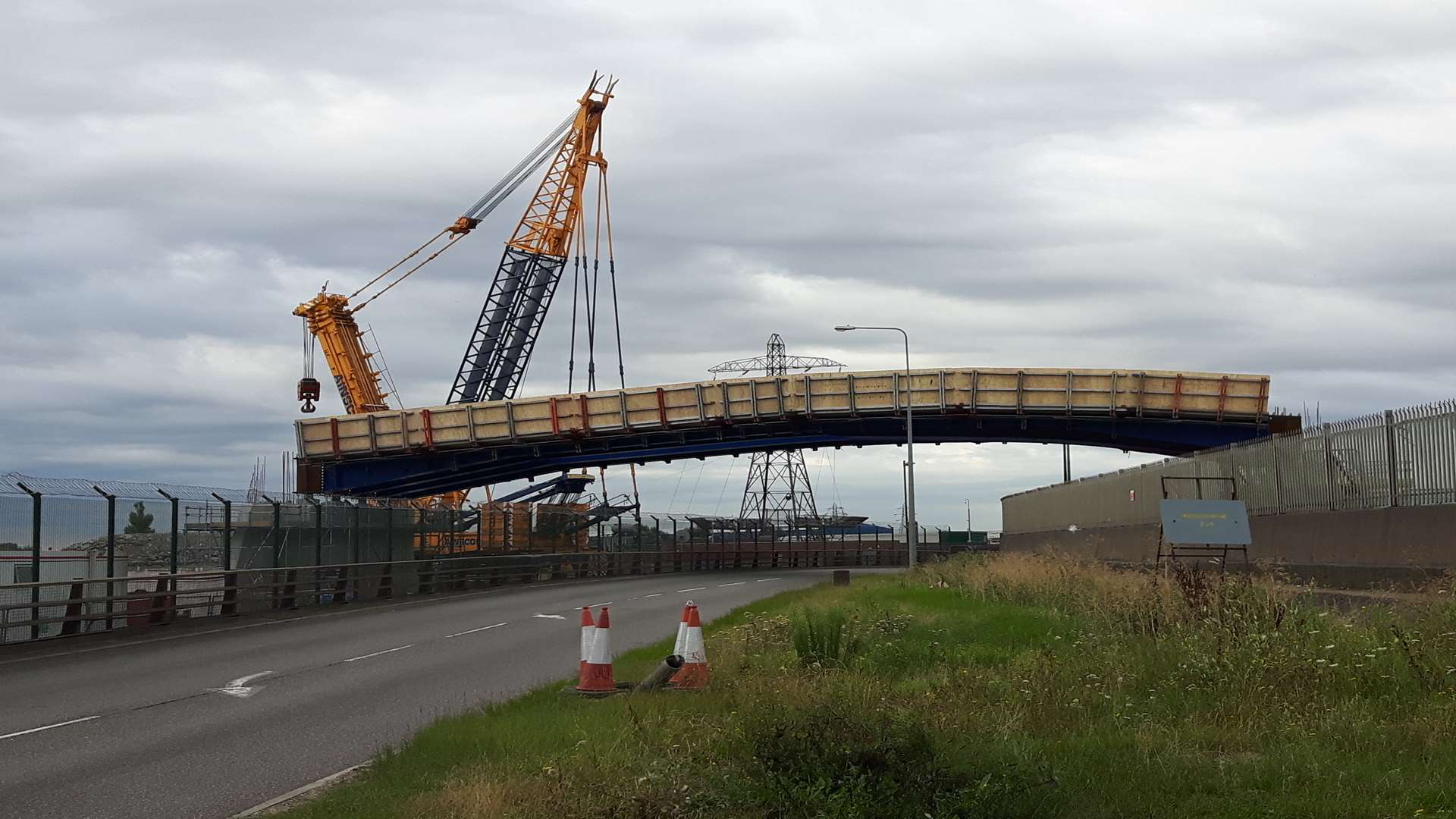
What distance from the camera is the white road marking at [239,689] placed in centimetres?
1590

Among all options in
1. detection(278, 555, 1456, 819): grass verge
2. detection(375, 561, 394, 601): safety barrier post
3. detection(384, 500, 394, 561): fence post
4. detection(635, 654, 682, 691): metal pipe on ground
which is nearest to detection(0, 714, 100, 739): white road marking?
detection(278, 555, 1456, 819): grass verge

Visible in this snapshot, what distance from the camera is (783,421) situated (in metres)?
58.8

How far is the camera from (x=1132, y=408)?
186 ft

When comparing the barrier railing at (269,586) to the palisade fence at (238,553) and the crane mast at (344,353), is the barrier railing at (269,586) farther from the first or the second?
the crane mast at (344,353)

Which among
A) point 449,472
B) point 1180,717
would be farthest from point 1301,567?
point 449,472

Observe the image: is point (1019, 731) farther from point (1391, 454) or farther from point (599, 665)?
point (1391, 454)

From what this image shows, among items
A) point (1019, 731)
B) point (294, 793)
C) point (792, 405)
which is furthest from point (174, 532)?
point (792, 405)

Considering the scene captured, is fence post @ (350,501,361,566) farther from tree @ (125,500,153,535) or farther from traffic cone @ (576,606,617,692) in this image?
traffic cone @ (576,606,617,692)

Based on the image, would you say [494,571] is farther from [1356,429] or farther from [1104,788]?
[1104,788]

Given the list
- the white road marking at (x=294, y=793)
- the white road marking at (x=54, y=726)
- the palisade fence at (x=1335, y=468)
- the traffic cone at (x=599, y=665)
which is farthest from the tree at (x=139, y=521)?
the palisade fence at (x=1335, y=468)

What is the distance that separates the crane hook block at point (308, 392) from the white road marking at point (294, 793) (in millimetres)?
60558

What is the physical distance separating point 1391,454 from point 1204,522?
356 centimetres

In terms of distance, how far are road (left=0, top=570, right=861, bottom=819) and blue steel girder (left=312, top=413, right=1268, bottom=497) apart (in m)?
30.8

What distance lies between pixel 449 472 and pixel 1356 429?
4887cm
